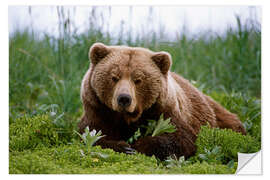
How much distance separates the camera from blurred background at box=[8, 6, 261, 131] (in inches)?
213

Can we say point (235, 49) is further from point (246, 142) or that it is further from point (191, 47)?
point (246, 142)

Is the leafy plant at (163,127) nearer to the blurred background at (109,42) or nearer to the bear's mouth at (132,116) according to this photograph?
the bear's mouth at (132,116)

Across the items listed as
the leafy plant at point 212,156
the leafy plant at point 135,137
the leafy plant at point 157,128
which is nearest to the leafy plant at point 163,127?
the leafy plant at point 157,128

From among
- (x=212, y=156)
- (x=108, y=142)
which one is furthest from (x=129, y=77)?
(x=212, y=156)

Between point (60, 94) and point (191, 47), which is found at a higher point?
point (191, 47)

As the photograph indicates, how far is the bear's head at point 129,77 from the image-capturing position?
14.8ft

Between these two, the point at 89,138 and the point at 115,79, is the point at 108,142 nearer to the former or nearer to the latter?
the point at 89,138

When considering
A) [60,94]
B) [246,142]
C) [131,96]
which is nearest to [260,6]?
[246,142]

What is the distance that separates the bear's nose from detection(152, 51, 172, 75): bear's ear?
75 centimetres

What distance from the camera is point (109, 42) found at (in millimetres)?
6293

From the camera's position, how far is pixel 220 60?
6.68 m

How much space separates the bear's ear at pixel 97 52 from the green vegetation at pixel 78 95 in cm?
90

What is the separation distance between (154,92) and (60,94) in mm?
1955
